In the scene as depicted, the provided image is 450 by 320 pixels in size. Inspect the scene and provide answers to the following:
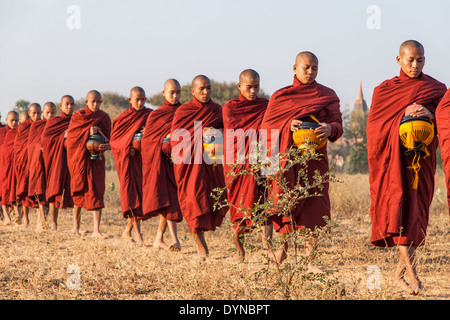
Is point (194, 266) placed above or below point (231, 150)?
below

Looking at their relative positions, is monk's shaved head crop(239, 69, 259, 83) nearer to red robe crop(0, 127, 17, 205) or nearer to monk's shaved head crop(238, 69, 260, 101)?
monk's shaved head crop(238, 69, 260, 101)

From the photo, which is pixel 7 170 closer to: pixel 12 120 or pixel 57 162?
pixel 12 120

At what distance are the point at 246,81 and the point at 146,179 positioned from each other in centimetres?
205

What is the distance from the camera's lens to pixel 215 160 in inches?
271

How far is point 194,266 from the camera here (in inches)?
215

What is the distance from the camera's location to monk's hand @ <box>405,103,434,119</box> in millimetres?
4949

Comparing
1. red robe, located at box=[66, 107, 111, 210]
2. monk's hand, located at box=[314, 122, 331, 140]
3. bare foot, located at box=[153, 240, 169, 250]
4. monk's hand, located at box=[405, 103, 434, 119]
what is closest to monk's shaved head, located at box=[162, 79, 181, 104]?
red robe, located at box=[66, 107, 111, 210]

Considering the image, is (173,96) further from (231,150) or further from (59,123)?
(59,123)

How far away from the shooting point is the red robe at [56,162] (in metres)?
9.62

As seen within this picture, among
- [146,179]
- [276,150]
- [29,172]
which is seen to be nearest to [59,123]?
[29,172]

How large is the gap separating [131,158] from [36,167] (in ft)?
8.39

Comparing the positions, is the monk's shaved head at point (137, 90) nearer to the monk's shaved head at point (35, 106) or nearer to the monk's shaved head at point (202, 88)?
the monk's shaved head at point (202, 88)

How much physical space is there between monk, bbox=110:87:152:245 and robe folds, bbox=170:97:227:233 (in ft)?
4.24
